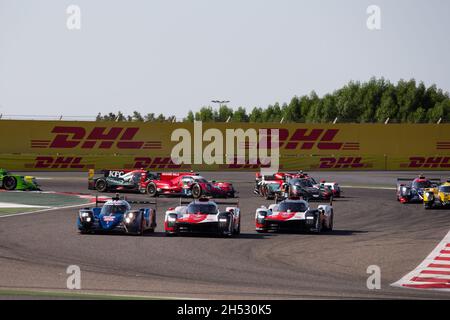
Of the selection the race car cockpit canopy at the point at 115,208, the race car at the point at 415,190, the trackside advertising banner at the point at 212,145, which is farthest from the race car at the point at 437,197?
the trackside advertising banner at the point at 212,145

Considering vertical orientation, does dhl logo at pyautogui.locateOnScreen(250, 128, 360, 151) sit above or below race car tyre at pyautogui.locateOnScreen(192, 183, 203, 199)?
above

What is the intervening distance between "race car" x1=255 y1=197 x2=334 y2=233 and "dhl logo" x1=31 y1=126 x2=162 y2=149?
39.6m

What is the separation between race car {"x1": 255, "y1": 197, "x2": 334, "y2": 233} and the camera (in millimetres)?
29688

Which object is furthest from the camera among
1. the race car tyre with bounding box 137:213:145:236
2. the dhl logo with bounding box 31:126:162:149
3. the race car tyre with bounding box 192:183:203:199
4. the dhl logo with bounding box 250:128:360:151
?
the dhl logo with bounding box 250:128:360:151

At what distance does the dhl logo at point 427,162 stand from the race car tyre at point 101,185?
32.1m

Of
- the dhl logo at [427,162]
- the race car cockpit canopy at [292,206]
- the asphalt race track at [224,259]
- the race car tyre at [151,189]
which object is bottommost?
the dhl logo at [427,162]

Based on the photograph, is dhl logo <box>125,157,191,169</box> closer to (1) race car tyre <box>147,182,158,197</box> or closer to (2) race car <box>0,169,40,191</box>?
(2) race car <box>0,169,40,191</box>

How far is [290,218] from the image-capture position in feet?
97.4

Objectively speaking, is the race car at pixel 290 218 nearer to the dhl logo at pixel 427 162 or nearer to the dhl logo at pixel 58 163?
the dhl logo at pixel 58 163

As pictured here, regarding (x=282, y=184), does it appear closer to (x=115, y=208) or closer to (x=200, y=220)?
(x=200, y=220)

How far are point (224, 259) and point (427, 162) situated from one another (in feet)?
172

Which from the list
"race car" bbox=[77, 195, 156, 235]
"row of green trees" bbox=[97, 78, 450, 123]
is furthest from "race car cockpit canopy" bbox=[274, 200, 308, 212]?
"row of green trees" bbox=[97, 78, 450, 123]

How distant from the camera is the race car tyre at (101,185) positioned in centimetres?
4769
